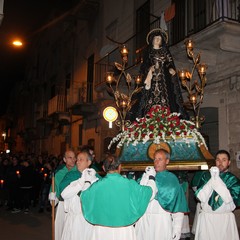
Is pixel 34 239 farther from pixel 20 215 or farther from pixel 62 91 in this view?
pixel 62 91

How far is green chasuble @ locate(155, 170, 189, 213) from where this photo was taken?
4562 millimetres

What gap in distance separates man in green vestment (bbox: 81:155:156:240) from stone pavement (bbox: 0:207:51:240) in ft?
14.4

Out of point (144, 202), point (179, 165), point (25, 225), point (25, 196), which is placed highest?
point (179, 165)

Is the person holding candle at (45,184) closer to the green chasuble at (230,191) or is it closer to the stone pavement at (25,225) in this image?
the stone pavement at (25,225)

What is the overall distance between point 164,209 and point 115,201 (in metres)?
0.99

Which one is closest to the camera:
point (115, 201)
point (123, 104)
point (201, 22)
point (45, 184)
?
point (115, 201)

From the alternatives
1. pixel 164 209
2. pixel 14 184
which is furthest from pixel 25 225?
pixel 164 209

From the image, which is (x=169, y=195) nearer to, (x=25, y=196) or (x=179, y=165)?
(x=179, y=165)

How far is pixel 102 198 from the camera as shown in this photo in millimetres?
3898

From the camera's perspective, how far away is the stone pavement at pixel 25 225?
8.09 metres

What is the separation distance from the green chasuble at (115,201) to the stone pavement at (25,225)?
14.5ft

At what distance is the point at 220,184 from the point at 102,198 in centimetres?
159

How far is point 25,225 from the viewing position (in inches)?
369

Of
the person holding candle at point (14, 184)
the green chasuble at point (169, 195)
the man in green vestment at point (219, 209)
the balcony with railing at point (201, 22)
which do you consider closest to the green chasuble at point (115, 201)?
the green chasuble at point (169, 195)
